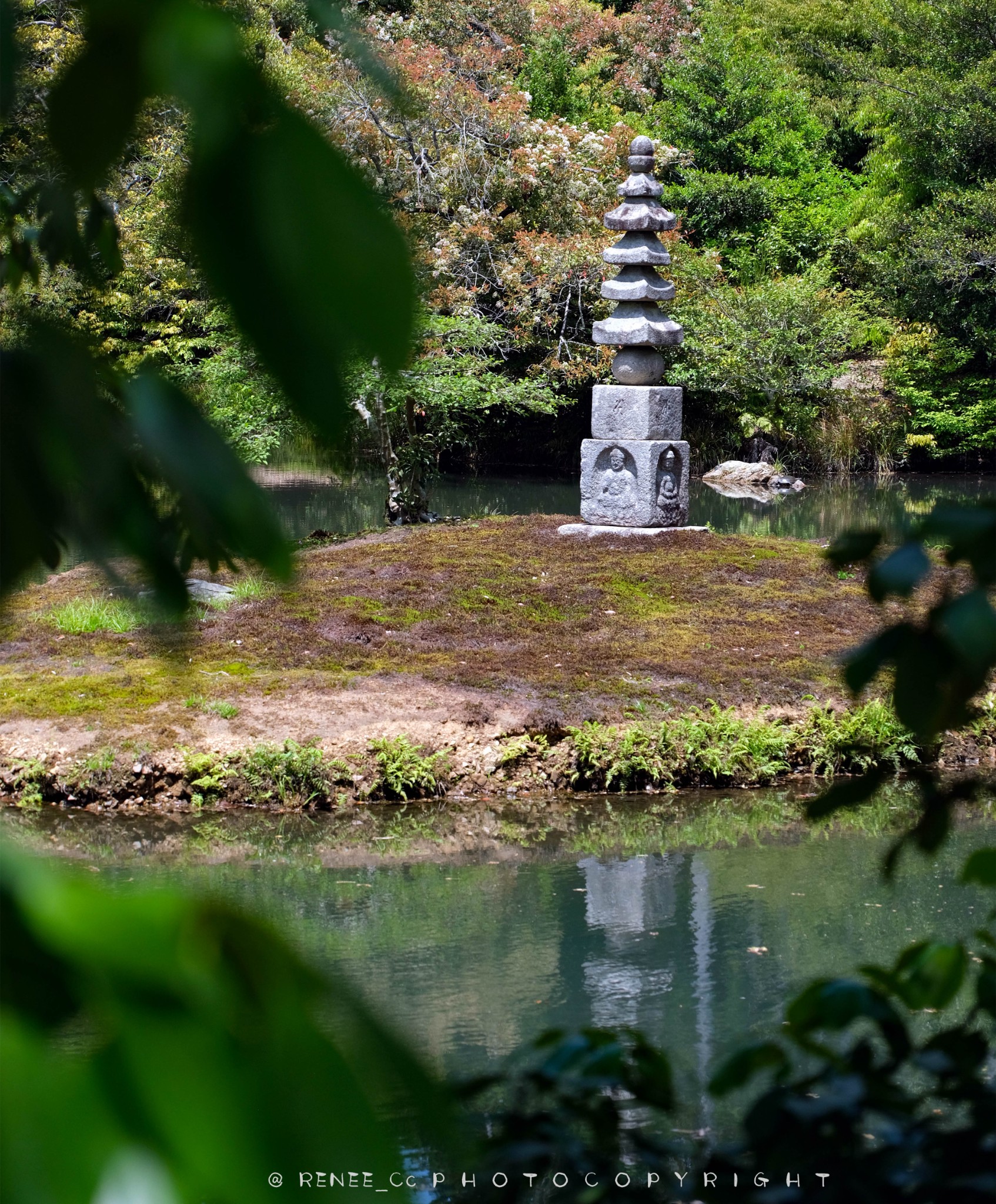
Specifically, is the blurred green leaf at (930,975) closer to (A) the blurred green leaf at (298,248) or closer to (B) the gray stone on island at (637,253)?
(A) the blurred green leaf at (298,248)

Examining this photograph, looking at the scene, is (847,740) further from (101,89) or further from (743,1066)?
(101,89)

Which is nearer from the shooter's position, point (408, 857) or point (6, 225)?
point (6, 225)

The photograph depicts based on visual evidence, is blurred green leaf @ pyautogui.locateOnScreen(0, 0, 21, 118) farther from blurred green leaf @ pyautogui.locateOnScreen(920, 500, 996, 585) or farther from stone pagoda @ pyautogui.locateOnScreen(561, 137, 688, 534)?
stone pagoda @ pyautogui.locateOnScreen(561, 137, 688, 534)

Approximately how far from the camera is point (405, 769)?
208 inches

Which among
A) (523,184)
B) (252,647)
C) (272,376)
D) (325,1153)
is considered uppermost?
(523,184)

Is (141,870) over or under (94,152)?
→ under

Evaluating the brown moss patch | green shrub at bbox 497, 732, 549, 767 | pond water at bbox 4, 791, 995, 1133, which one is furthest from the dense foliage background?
pond water at bbox 4, 791, 995, 1133

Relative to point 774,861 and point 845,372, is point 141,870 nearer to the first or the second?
point 774,861

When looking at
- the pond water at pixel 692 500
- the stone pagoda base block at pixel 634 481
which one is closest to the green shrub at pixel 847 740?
the stone pagoda base block at pixel 634 481

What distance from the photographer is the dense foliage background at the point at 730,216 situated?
1546cm

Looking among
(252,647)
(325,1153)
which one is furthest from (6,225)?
(252,647)

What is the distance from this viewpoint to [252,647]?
6676mm

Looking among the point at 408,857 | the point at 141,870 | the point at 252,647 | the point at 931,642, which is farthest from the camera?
the point at 252,647

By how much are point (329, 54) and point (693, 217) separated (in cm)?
2113
